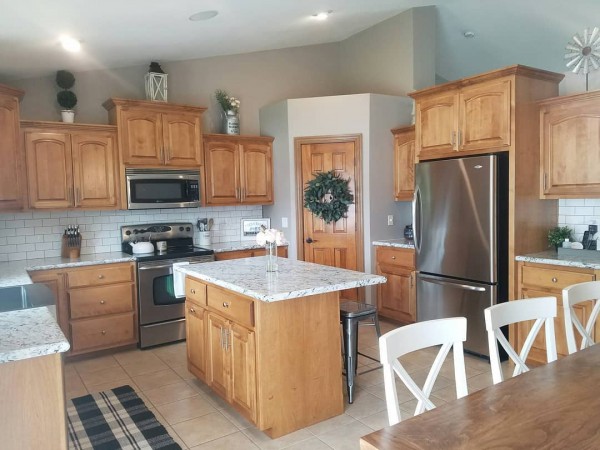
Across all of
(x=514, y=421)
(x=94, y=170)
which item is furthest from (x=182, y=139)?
(x=514, y=421)

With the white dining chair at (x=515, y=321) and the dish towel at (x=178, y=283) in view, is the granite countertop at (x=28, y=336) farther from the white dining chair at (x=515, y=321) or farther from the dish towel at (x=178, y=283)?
the dish towel at (x=178, y=283)

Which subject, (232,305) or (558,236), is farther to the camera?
(558,236)

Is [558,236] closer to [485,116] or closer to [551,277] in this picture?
[551,277]

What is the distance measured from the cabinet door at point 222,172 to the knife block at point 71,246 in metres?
1.34

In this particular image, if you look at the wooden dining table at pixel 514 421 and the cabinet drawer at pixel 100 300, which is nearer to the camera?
the wooden dining table at pixel 514 421

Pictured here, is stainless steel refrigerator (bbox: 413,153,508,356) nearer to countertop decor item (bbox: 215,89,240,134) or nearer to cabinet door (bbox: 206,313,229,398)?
cabinet door (bbox: 206,313,229,398)

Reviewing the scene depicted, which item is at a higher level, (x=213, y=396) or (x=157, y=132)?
(x=157, y=132)

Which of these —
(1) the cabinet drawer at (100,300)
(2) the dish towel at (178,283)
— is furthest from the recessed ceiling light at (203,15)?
(1) the cabinet drawer at (100,300)

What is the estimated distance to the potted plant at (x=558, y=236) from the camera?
3.87 m

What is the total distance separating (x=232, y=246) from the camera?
16.5ft

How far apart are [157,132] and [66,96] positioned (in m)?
0.86

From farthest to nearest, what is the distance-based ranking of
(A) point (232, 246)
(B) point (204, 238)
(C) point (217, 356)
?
(B) point (204, 238)
(A) point (232, 246)
(C) point (217, 356)

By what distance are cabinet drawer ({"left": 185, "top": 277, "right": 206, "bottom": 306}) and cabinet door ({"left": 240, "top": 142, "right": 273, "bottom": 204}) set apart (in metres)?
1.99

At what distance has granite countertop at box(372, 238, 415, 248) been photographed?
4720 millimetres
